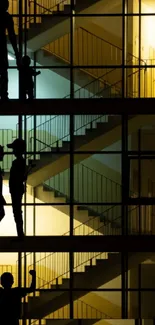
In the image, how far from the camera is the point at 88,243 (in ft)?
68.9

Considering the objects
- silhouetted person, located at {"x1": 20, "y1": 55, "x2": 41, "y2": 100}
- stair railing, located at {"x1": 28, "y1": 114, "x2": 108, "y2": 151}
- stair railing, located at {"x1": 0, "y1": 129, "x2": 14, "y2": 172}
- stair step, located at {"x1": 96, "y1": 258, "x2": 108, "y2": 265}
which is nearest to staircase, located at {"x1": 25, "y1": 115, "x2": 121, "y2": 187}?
stair railing, located at {"x1": 28, "y1": 114, "x2": 108, "y2": 151}

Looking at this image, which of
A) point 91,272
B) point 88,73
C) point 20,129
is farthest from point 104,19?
point 91,272

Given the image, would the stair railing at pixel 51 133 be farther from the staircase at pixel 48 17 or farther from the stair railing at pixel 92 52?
the staircase at pixel 48 17

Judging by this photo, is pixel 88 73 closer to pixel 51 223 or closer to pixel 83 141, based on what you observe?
pixel 83 141

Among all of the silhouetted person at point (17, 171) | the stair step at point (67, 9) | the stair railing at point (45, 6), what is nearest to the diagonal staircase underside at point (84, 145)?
the stair step at point (67, 9)

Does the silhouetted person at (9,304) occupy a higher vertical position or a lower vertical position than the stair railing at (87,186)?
lower

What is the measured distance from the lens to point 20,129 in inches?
971

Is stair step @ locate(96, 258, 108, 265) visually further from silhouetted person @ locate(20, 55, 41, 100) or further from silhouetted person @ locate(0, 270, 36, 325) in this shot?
silhouetted person @ locate(0, 270, 36, 325)

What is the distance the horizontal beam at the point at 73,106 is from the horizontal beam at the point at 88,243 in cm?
195

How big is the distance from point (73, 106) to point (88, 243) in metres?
2.13

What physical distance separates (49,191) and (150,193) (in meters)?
1.84

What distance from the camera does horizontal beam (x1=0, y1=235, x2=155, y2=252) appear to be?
20.6m

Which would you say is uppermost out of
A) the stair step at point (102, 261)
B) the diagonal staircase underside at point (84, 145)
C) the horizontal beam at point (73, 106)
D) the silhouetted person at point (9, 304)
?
the horizontal beam at point (73, 106)

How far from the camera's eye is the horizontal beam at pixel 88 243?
811 inches
